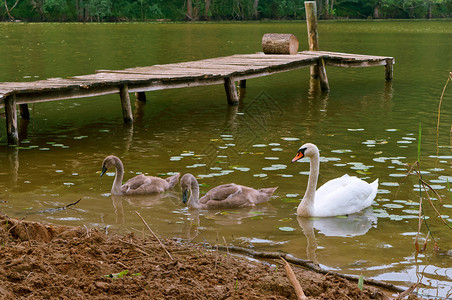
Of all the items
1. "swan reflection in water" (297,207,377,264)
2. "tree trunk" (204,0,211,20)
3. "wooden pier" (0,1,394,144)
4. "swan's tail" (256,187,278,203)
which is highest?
"tree trunk" (204,0,211,20)

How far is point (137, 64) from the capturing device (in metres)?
26.9

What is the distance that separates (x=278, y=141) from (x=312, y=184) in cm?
425

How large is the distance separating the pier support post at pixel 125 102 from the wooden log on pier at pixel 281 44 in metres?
7.14

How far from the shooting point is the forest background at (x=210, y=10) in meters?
69.1

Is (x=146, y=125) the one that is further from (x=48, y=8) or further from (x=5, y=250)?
(x=48, y=8)

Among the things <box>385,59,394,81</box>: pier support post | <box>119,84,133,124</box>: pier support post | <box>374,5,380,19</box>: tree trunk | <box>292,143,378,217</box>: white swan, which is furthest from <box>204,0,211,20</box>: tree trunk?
<box>292,143,378,217</box>: white swan

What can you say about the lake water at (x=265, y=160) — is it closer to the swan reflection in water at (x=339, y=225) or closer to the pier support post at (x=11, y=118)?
the swan reflection in water at (x=339, y=225)

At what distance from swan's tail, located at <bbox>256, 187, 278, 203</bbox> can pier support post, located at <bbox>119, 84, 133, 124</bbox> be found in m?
5.81

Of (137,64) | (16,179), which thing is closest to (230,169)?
(16,179)

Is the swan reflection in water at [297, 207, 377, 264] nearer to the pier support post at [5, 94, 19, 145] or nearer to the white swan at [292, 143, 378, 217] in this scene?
the white swan at [292, 143, 378, 217]

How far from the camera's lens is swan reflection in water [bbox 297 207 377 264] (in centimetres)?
728

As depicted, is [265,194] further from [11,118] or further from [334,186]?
[11,118]

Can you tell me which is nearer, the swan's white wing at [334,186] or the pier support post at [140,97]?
the swan's white wing at [334,186]

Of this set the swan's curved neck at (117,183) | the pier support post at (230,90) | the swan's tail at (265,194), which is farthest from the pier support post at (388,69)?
the swan's curved neck at (117,183)
